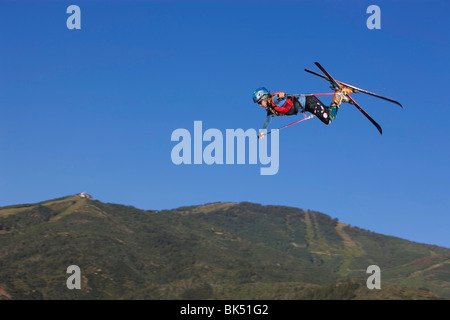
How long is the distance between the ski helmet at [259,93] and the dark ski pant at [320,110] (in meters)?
3.89

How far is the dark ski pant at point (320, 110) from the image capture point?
2283 inches

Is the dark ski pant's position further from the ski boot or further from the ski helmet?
the ski helmet

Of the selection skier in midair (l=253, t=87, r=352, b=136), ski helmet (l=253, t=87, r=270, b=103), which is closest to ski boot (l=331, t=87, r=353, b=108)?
skier in midair (l=253, t=87, r=352, b=136)

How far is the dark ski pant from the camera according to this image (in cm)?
5800

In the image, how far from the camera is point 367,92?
57406mm

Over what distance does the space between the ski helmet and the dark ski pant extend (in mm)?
3893

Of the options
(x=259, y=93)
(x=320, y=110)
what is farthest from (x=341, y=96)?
(x=259, y=93)

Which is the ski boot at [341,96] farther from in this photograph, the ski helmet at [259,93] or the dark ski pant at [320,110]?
the ski helmet at [259,93]
